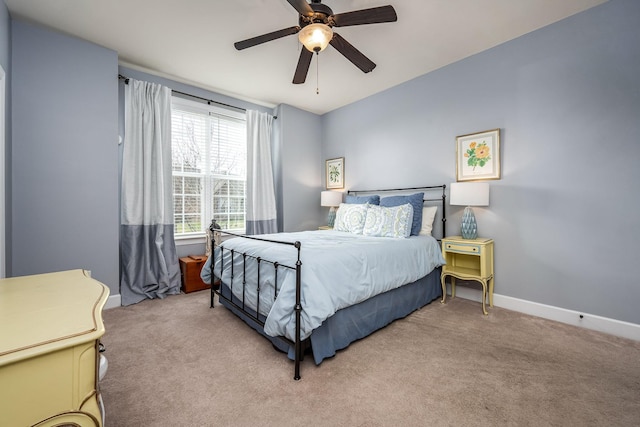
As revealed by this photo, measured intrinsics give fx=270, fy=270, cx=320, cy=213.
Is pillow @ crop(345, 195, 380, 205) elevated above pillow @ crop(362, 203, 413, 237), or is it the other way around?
pillow @ crop(345, 195, 380, 205)

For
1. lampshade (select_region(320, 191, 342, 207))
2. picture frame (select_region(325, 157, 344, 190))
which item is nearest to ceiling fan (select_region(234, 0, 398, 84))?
lampshade (select_region(320, 191, 342, 207))

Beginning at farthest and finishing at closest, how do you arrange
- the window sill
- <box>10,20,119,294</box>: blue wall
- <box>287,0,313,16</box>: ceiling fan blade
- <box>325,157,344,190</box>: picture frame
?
<box>325,157,344,190</box>: picture frame
the window sill
<box>10,20,119,294</box>: blue wall
<box>287,0,313,16</box>: ceiling fan blade

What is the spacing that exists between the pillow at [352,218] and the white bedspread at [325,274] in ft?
1.73

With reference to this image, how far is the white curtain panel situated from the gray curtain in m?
1.13

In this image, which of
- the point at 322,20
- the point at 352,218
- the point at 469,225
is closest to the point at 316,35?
the point at 322,20

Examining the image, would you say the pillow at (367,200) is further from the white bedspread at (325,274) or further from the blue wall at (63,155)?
the blue wall at (63,155)

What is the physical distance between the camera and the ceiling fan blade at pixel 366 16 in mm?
1807

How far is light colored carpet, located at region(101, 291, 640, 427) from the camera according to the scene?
4.65ft

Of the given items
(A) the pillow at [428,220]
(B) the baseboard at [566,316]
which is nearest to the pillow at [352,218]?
(A) the pillow at [428,220]

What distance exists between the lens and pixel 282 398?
5.07ft

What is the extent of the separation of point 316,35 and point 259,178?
2662 mm

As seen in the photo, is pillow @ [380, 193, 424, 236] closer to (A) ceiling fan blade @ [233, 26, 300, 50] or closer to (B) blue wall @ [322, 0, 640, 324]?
(B) blue wall @ [322, 0, 640, 324]

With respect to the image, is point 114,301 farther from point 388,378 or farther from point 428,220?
point 428,220

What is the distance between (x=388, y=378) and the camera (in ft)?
5.65
